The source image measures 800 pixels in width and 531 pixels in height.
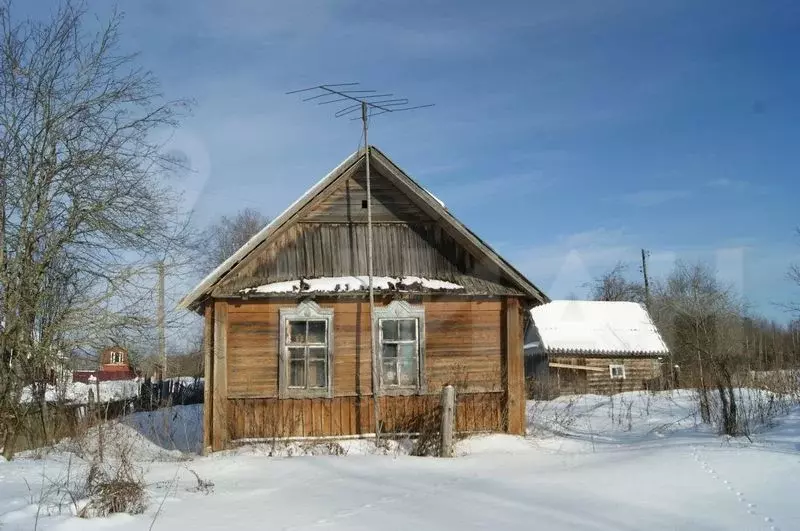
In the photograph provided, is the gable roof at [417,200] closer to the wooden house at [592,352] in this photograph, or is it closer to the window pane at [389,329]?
the window pane at [389,329]

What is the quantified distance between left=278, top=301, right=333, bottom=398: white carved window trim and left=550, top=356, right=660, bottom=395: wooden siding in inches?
797

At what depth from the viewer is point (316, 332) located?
12.9 metres

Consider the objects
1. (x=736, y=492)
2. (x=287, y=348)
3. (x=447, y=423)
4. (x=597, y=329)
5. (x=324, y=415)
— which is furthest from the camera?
(x=597, y=329)

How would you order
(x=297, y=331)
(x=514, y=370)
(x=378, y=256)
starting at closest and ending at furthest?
(x=297, y=331) < (x=514, y=370) < (x=378, y=256)

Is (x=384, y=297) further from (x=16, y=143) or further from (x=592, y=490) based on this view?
(x=16, y=143)

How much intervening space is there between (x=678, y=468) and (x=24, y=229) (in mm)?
11769

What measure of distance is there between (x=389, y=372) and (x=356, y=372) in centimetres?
64

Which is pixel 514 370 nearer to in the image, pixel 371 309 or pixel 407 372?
pixel 407 372

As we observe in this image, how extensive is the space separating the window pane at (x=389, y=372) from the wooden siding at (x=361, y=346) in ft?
1.02

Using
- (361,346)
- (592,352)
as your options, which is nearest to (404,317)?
(361,346)

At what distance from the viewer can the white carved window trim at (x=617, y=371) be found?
104 feet

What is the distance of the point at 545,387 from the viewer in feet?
88.1

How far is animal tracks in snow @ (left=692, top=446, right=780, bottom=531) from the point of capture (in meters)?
6.71

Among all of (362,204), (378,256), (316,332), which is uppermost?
(362,204)
